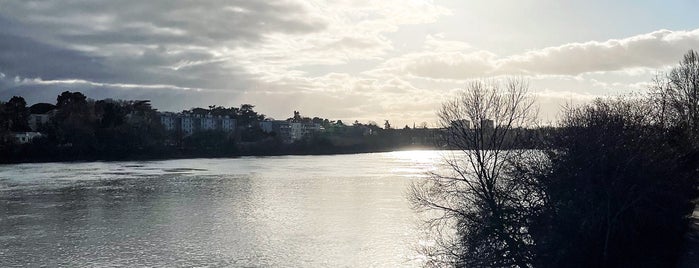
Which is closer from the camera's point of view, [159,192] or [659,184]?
[659,184]

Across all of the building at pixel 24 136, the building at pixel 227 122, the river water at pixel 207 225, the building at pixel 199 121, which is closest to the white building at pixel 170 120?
the building at pixel 199 121

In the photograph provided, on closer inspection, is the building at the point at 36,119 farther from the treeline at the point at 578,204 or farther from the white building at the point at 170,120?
the treeline at the point at 578,204

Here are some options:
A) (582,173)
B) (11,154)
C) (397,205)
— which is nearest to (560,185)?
(582,173)

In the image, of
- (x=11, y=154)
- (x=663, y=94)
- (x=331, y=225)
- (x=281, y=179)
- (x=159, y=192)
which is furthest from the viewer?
(x=11, y=154)

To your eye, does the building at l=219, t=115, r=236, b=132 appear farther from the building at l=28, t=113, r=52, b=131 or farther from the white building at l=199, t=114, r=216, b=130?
the building at l=28, t=113, r=52, b=131

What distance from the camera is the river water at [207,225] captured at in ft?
62.2

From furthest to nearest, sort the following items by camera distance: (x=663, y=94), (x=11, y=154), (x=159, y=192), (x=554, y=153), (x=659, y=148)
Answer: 1. (x=11, y=154)
2. (x=159, y=192)
3. (x=663, y=94)
4. (x=659, y=148)
5. (x=554, y=153)

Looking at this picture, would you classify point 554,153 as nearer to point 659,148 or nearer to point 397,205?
point 659,148

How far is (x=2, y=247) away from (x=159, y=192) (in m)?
18.8

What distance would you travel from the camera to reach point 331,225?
25.2 metres

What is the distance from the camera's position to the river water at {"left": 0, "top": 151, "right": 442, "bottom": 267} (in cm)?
1895

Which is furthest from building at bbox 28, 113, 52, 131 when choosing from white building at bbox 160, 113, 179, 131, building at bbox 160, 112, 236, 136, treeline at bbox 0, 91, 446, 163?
building at bbox 160, 112, 236, 136

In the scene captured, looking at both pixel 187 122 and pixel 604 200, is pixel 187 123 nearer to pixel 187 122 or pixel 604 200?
pixel 187 122

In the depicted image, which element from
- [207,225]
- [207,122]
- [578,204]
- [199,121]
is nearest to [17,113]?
[199,121]
